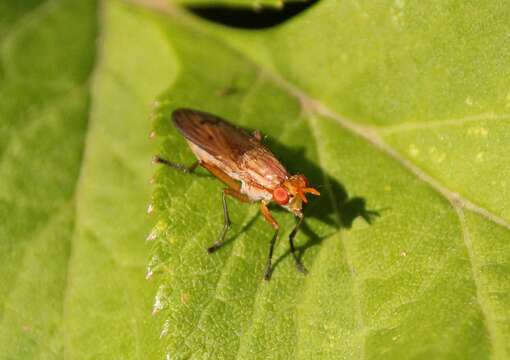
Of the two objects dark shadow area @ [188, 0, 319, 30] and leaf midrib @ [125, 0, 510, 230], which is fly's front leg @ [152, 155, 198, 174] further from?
dark shadow area @ [188, 0, 319, 30]

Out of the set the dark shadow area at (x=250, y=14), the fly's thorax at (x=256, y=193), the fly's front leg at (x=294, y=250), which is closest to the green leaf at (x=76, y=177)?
the dark shadow area at (x=250, y=14)

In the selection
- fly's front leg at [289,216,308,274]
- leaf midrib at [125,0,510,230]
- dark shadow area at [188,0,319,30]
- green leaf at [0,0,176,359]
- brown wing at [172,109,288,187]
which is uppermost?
dark shadow area at [188,0,319,30]

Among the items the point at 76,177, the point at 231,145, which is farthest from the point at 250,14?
the point at 76,177

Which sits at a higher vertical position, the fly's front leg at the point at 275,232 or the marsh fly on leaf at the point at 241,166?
the marsh fly on leaf at the point at 241,166

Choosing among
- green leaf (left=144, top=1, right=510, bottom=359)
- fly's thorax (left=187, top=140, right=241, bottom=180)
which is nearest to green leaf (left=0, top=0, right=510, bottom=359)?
green leaf (left=144, top=1, right=510, bottom=359)

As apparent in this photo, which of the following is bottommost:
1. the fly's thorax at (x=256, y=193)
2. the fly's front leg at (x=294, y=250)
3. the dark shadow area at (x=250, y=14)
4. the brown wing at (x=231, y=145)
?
the fly's front leg at (x=294, y=250)

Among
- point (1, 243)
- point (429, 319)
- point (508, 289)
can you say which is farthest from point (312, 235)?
point (1, 243)

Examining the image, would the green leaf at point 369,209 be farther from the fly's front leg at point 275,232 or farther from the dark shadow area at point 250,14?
the dark shadow area at point 250,14
